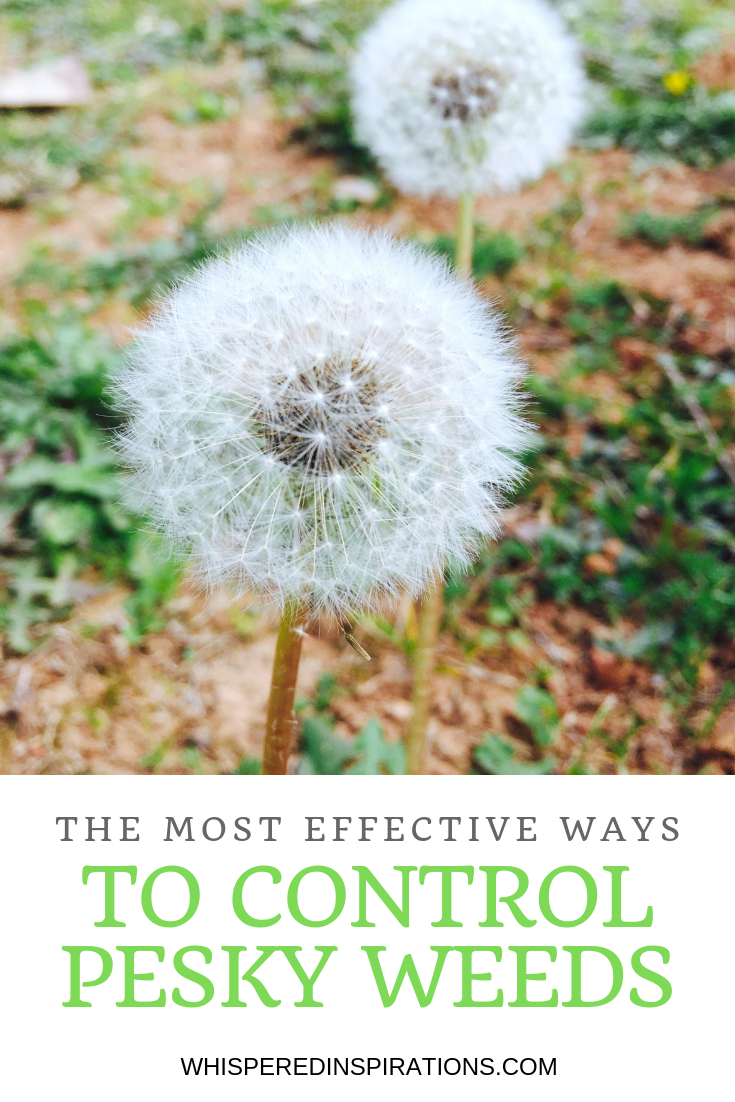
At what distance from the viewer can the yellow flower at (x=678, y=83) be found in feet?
16.4

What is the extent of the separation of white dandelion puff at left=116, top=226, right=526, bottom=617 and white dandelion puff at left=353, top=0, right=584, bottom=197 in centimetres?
110

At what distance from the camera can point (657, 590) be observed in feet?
8.55

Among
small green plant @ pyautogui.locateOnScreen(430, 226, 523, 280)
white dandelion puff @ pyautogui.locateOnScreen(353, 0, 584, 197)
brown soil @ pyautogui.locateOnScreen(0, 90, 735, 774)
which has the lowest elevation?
brown soil @ pyautogui.locateOnScreen(0, 90, 735, 774)

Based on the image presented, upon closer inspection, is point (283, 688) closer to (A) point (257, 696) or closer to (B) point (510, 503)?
(B) point (510, 503)

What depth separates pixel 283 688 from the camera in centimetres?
142

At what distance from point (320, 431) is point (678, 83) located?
5.04 meters

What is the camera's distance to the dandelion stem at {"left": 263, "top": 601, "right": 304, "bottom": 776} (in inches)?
53.3

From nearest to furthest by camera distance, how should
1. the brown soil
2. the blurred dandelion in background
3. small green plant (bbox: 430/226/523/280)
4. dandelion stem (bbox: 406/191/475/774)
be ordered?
dandelion stem (bbox: 406/191/475/774)
the blurred dandelion in background
the brown soil
small green plant (bbox: 430/226/523/280)

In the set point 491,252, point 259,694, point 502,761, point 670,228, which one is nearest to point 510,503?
point 502,761

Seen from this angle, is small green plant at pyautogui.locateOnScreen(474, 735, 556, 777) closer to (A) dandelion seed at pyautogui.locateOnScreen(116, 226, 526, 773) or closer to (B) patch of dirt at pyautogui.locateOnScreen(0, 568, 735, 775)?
(B) patch of dirt at pyautogui.locateOnScreen(0, 568, 735, 775)

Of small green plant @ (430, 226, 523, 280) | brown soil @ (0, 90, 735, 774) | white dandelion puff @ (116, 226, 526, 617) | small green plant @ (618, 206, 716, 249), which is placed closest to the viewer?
white dandelion puff @ (116, 226, 526, 617)

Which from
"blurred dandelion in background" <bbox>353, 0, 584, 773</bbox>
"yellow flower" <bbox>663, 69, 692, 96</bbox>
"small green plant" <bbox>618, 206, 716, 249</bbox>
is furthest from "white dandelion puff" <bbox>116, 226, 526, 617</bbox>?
"yellow flower" <bbox>663, 69, 692, 96</bbox>

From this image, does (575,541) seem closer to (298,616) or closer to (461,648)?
(461,648)

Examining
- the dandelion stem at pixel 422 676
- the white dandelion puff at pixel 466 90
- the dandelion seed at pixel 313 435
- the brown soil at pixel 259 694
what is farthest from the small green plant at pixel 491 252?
the dandelion seed at pixel 313 435
